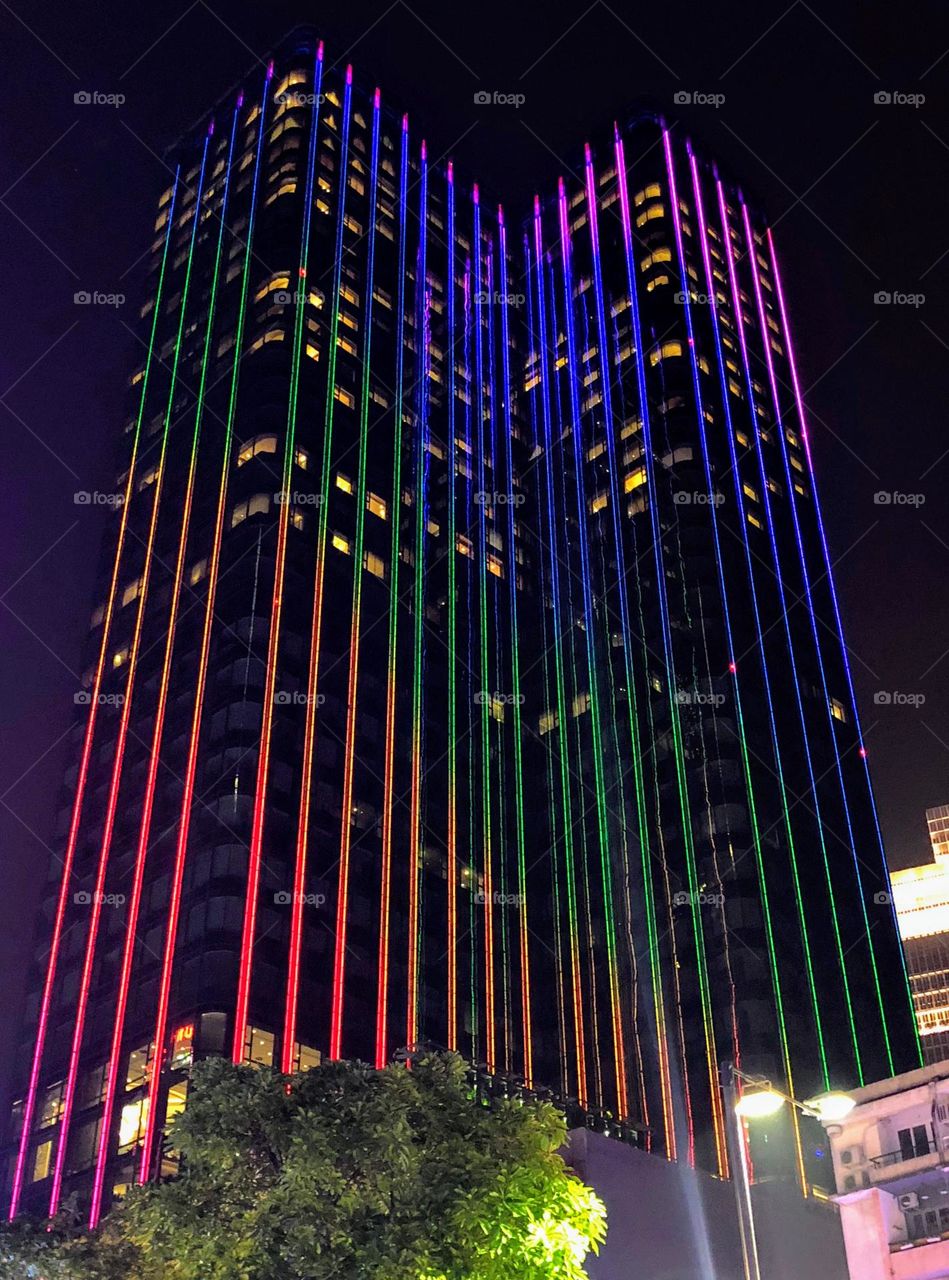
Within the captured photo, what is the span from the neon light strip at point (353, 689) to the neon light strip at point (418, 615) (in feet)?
11.4

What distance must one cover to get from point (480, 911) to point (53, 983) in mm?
20174

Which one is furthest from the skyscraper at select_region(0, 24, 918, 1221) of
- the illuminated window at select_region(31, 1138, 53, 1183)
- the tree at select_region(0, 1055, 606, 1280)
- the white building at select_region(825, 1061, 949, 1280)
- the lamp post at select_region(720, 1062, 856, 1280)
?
the lamp post at select_region(720, 1062, 856, 1280)

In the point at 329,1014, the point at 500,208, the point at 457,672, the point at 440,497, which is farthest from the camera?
the point at 500,208

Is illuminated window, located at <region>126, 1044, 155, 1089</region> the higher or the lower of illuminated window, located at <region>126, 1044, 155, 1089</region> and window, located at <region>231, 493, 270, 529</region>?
the lower

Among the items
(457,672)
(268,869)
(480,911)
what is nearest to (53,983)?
(268,869)

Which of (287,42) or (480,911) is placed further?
(287,42)

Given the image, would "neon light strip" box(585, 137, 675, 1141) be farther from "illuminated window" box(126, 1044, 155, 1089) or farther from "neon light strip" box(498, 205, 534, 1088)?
"illuminated window" box(126, 1044, 155, 1089)

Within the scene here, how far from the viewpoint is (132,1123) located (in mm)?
50188

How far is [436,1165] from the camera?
1970 centimetres

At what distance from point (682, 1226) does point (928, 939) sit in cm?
11511

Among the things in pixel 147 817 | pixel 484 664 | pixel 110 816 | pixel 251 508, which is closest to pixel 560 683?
pixel 484 664

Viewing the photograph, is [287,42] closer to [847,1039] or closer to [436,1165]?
[847,1039]

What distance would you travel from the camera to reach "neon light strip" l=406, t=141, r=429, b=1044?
57156mm

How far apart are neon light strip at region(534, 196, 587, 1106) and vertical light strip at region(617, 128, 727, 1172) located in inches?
233
